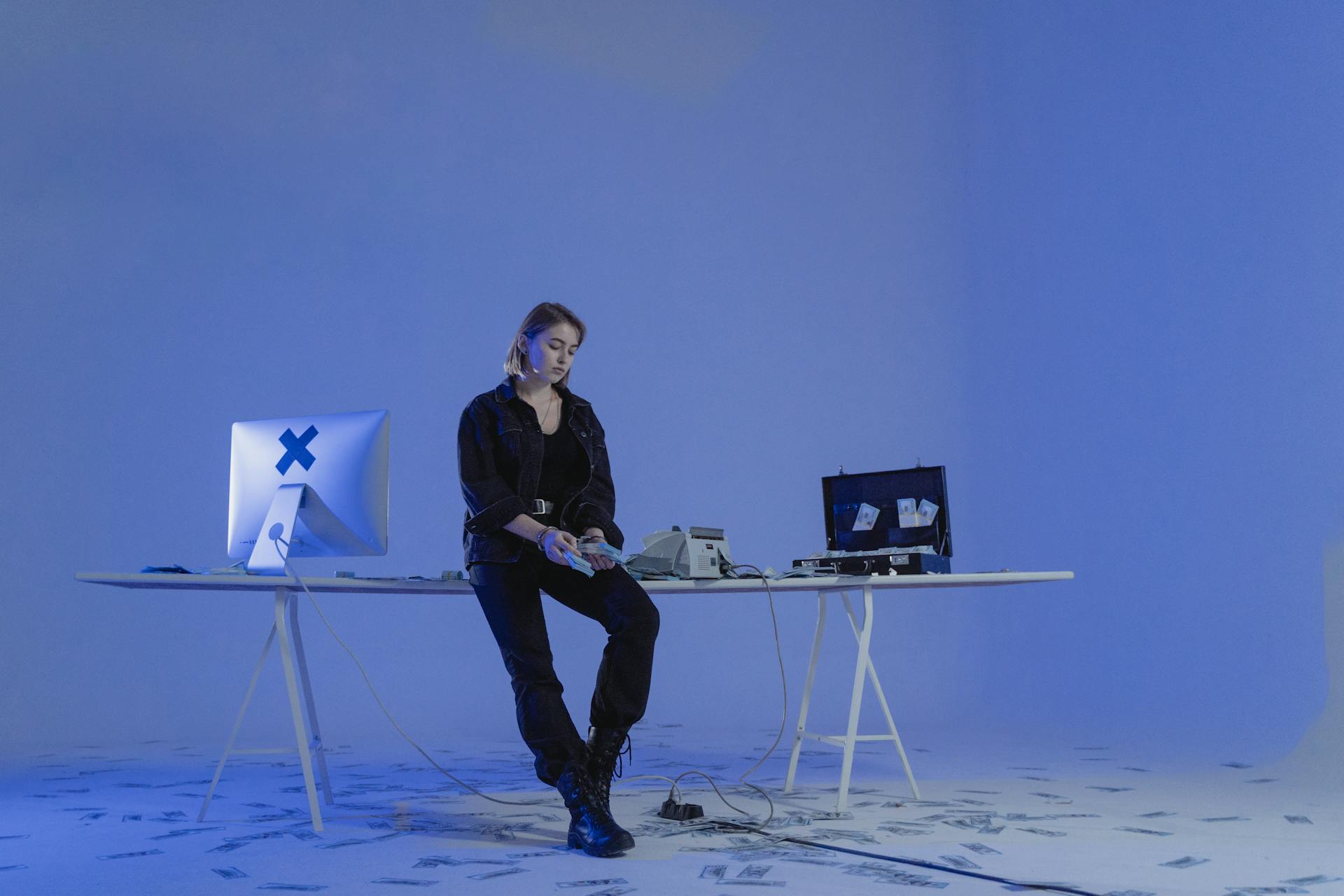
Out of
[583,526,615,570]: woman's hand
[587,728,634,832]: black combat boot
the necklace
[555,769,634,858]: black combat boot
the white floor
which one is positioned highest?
the necklace

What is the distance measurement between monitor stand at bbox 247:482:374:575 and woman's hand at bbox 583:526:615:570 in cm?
57

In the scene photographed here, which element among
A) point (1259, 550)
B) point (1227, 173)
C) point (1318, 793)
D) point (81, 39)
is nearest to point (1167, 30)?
point (1227, 173)

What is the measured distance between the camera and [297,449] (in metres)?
2.72

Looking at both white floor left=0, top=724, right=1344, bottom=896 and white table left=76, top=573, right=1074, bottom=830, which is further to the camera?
white table left=76, top=573, right=1074, bottom=830

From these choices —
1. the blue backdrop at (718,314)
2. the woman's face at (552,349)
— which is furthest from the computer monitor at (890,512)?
the blue backdrop at (718,314)

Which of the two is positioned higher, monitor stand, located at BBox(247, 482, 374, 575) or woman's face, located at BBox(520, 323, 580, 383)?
woman's face, located at BBox(520, 323, 580, 383)

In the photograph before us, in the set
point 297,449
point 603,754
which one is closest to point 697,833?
point 603,754

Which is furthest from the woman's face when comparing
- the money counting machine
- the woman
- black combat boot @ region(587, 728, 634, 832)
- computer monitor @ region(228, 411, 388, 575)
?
black combat boot @ region(587, 728, 634, 832)

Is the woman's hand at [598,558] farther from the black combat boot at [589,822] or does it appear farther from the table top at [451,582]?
the black combat boot at [589,822]

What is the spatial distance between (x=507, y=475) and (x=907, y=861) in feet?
4.29

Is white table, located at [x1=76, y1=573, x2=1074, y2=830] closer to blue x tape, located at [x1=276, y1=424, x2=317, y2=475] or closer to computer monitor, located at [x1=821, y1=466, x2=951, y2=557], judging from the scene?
computer monitor, located at [x1=821, y1=466, x2=951, y2=557]

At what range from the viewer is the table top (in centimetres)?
249

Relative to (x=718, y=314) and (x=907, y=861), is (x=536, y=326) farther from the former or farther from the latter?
(x=718, y=314)

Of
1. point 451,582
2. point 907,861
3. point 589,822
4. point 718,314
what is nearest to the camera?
point 907,861
